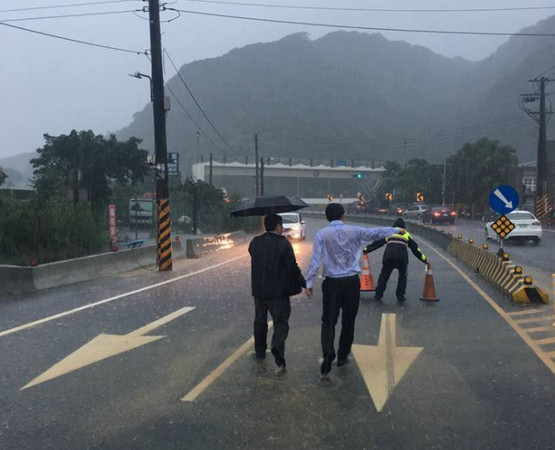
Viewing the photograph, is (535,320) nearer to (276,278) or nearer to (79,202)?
(276,278)

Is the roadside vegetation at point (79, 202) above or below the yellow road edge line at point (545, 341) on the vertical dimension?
above

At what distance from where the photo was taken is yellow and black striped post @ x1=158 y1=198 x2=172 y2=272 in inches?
691

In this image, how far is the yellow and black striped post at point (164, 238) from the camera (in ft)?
57.6

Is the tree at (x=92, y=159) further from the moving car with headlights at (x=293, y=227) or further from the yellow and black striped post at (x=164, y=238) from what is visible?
the yellow and black striped post at (x=164, y=238)

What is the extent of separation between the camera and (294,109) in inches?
7687

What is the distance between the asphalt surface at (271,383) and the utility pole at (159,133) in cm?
701

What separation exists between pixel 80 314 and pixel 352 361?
17.7 ft

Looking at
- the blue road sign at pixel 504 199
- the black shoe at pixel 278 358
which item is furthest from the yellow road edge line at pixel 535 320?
the blue road sign at pixel 504 199

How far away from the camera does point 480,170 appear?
216ft

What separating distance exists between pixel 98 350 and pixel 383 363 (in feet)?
11.7

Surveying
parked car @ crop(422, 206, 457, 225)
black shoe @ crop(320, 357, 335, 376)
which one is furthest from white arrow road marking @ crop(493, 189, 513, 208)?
parked car @ crop(422, 206, 457, 225)

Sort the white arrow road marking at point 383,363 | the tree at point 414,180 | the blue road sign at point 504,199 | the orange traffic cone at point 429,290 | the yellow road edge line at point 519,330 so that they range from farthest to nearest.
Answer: the tree at point 414,180
the blue road sign at point 504,199
the orange traffic cone at point 429,290
the yellow road edge line at point 519,330
the white arrow road marking at point 383,363

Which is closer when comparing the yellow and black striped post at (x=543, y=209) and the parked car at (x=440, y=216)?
the yellow and black striped post at (x=543, y=209)

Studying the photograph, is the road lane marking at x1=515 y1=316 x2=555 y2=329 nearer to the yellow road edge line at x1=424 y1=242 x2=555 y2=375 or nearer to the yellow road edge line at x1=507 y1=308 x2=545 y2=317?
the yellow road edge line at x1=424 y1=242 x2=555 y2=375
